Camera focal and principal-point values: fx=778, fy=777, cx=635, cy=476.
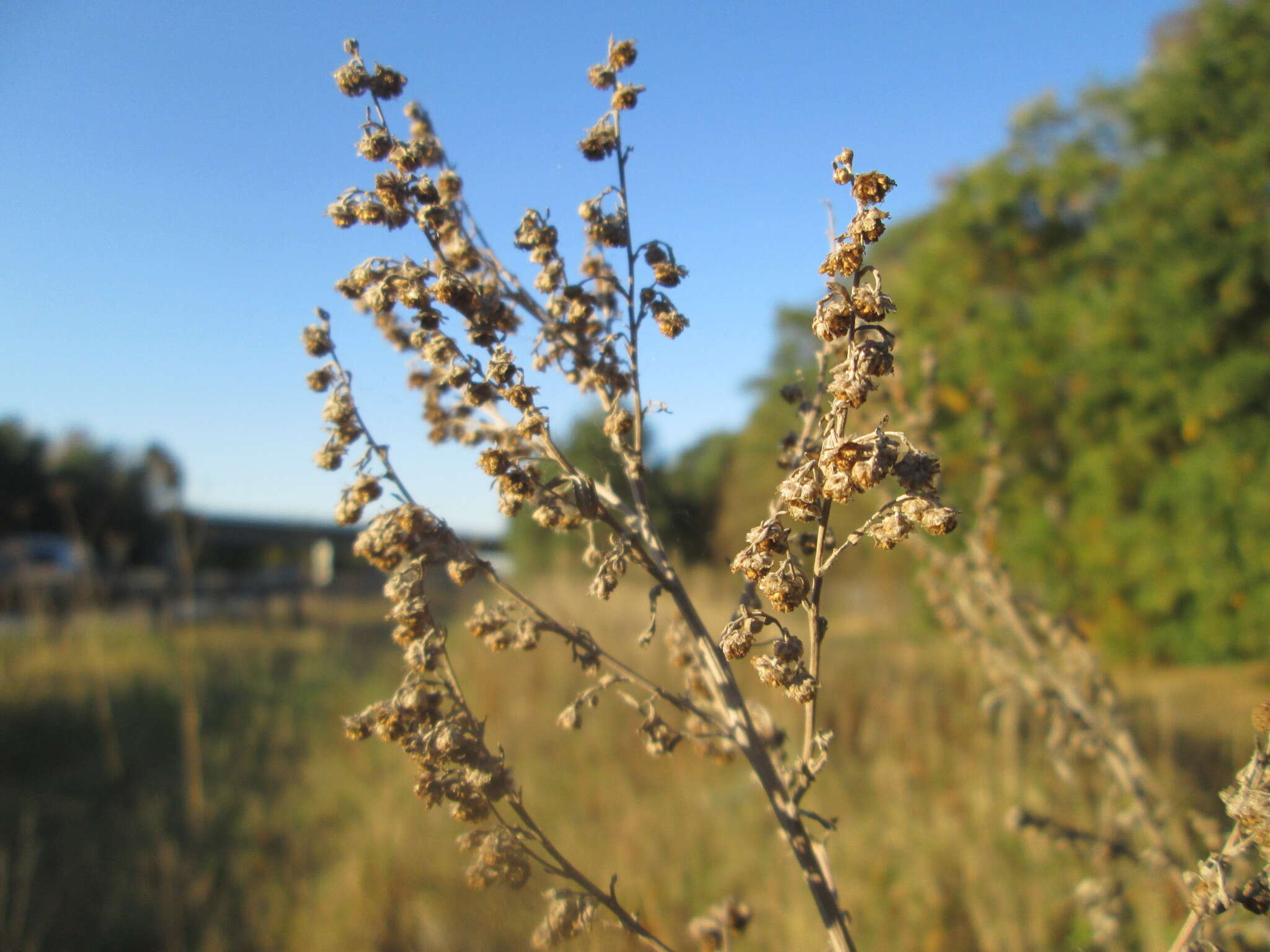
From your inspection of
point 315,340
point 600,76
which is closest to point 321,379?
point 315,340

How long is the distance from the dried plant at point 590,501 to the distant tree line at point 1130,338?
408 cm

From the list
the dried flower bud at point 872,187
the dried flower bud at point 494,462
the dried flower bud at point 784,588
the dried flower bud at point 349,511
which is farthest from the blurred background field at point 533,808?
the dried flower bud at point 872,187

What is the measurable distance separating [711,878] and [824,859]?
3.65 m

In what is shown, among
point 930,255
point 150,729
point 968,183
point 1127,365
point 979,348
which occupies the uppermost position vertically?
point 968,183

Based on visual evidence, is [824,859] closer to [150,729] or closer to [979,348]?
[150,729]

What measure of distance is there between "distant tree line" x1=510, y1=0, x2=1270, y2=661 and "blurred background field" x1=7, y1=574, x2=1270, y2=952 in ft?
3.29

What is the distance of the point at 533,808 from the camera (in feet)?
17.1

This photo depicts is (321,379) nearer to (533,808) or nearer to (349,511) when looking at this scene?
(349,511)

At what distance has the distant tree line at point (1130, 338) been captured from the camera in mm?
6711

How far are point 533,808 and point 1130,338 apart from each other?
7.32m

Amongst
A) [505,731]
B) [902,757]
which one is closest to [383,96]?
[902,757]

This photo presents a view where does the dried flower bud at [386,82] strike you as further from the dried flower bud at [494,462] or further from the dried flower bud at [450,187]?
the dried flower bud at [494,462]

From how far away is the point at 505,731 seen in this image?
680 cm

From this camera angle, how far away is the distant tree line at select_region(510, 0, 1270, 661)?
6.71 meters
